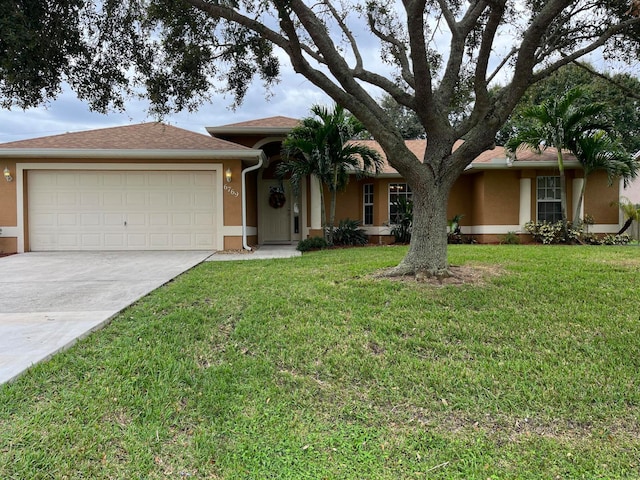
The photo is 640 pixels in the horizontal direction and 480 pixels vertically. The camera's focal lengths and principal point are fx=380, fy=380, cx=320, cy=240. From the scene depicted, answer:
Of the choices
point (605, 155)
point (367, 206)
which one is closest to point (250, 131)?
point (367, 206)

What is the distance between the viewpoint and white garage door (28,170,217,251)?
1088cm

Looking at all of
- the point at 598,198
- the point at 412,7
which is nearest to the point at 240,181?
the point at 412,7

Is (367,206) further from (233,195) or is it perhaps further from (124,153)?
(124,153)

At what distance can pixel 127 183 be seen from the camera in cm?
1105

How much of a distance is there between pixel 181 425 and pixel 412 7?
5473mm

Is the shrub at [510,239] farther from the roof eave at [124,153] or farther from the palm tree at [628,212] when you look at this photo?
the roof eave at [124,153]

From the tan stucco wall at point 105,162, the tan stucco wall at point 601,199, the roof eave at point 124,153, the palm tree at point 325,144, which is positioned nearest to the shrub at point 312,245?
the palm tree at point 325,144

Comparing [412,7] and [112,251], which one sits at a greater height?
[412,7]

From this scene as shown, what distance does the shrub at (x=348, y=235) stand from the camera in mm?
12078

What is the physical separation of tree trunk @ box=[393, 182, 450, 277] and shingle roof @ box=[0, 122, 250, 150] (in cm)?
635

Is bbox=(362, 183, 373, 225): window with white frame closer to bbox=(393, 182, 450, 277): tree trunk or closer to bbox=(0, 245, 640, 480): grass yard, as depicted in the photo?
bbox=(393, 182, 450, 277): tree trunk

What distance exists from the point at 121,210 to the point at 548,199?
44.9 ft

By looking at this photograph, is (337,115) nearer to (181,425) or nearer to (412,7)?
(412,7)

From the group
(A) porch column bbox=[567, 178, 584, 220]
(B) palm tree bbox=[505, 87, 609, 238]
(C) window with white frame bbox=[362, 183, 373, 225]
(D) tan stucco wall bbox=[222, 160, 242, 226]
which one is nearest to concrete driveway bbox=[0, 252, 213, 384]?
(D) tan stucco wall bbox=[222, 160, 242, 226]
